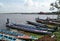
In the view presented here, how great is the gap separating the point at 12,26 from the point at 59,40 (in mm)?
25707

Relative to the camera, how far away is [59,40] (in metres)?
25.5

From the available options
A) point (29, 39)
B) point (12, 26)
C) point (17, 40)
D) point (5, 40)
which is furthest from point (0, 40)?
point (12, 26)

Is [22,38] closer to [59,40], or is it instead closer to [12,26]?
[59,40]

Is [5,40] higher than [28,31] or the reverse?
higher

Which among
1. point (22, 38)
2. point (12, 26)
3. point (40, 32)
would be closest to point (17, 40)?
point (22, 38)

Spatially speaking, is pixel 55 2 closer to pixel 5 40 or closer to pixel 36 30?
pixel 36 30

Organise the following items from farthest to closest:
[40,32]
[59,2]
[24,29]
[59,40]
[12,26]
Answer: [59,2] → [12,26] → [24,29] → [40,32] → [59,40]

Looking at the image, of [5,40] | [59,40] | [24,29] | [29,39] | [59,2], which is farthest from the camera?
[59,2]

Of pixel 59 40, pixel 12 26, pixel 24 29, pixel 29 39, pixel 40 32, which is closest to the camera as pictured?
pixel 59 40

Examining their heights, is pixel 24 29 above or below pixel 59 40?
below

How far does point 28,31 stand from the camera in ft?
141

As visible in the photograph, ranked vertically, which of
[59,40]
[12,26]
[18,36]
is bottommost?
[12,26]

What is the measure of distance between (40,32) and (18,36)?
33.5 ft

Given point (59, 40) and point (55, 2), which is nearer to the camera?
point (59, 40)
